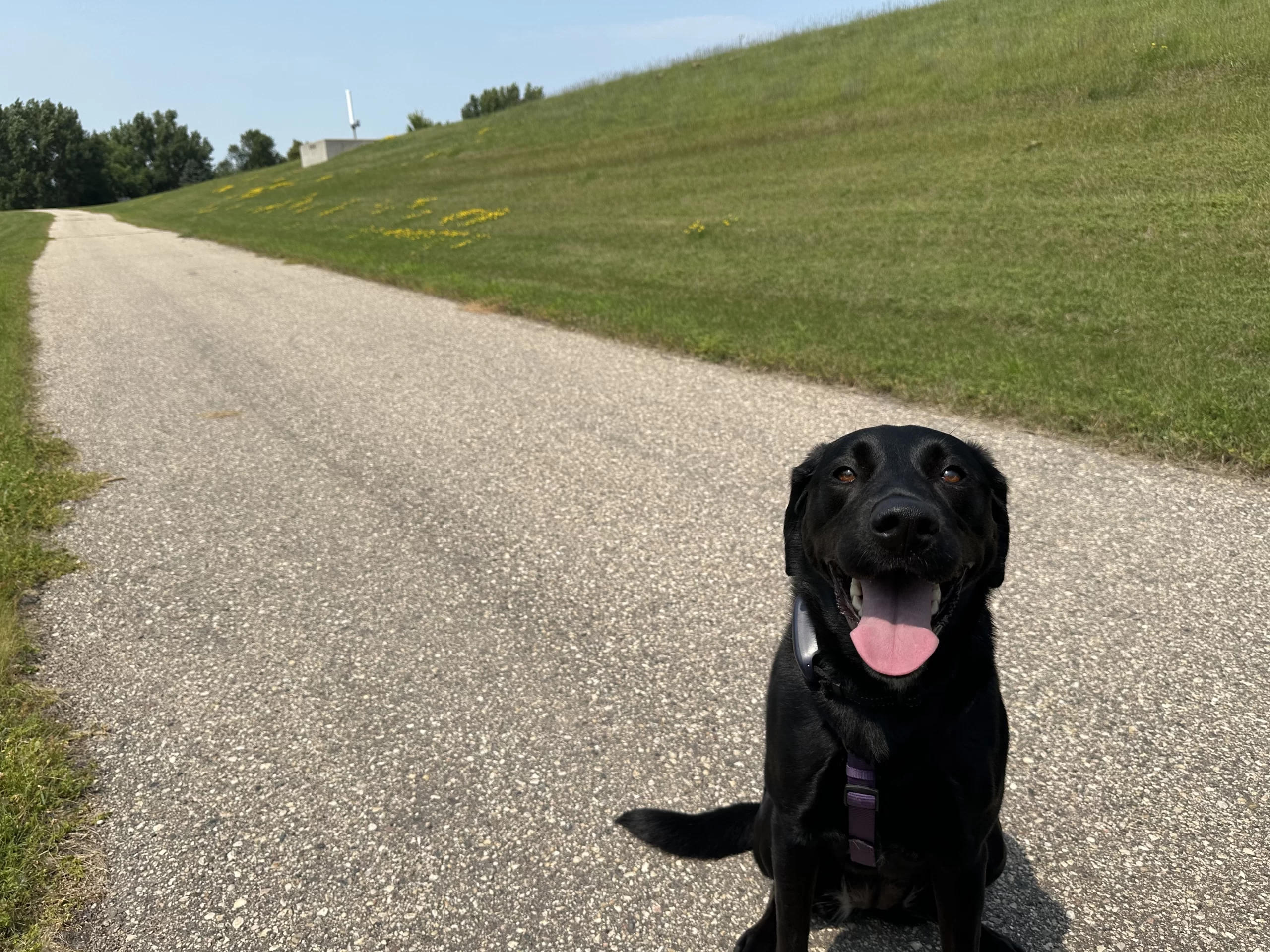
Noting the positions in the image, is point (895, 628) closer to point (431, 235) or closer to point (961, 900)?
point (961, 900)

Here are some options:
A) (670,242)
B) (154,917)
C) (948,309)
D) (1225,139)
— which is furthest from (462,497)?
(1225,139)

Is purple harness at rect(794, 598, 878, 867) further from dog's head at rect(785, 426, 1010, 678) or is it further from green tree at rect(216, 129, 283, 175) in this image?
green tree at rect(216, 129, 283, 175)

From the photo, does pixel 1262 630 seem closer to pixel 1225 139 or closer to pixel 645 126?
pixel 1225 139

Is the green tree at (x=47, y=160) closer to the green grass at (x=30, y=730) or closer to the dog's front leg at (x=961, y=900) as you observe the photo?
the green grass at (x=30, y=730)

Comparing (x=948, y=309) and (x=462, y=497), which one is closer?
(x=462, y=497)

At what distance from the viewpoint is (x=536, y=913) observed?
253 centimetres

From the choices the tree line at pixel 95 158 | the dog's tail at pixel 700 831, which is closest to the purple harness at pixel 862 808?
the dog's tail at pixel 700 831

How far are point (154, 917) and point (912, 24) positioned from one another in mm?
31490

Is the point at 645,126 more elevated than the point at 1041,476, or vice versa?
the point at 645,126

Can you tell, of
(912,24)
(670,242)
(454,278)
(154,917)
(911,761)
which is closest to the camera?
(911,761)

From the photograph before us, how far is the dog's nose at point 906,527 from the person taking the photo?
6.29 feet

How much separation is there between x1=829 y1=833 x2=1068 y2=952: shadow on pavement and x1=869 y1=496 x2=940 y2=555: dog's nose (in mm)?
1257

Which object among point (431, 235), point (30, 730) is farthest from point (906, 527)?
point (431, 235)

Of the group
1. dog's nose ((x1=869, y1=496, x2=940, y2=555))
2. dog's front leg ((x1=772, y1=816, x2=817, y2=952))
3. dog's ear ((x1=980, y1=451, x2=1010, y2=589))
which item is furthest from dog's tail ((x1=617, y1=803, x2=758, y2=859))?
dog's nose ((x1=869, y1=496, x2=940, y2=555))
